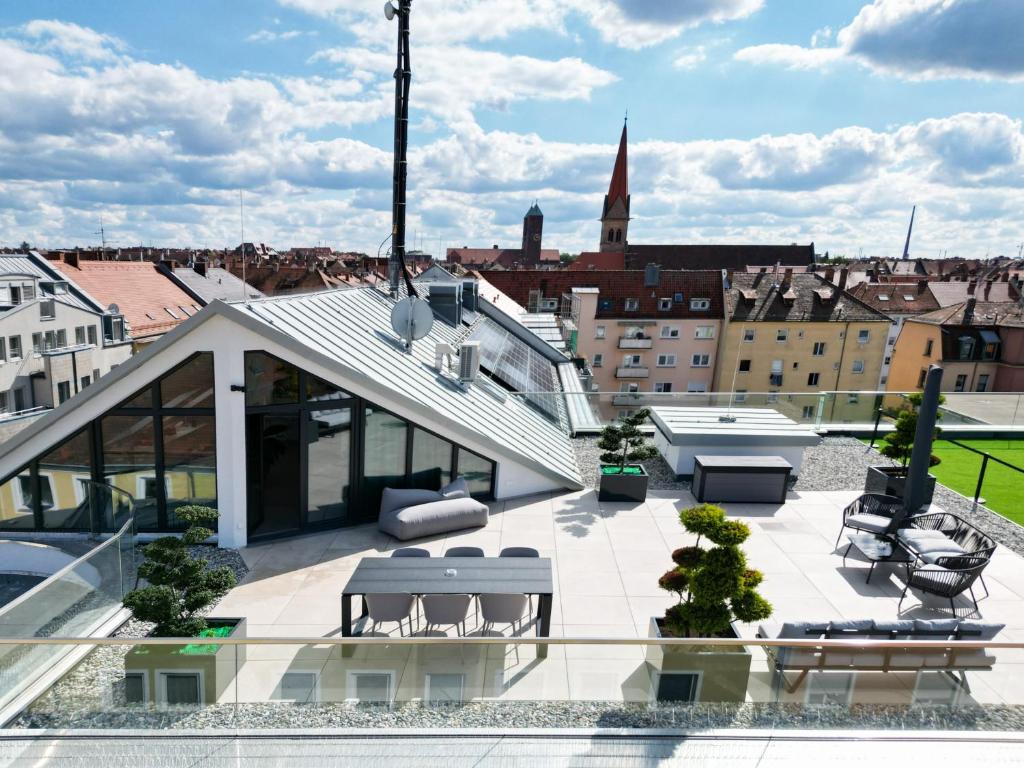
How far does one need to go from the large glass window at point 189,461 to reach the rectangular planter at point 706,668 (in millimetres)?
7163

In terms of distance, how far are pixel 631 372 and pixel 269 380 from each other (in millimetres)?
43116

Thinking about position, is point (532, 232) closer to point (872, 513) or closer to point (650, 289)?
point (650, 289)

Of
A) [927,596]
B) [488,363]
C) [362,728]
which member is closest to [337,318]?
[488,363]

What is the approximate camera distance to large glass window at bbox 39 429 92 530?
897 cm

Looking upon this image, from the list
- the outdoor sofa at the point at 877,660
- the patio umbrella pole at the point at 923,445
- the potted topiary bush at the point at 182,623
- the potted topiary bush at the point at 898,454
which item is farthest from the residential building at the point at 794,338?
the potted topiary bush at the point at 182,623

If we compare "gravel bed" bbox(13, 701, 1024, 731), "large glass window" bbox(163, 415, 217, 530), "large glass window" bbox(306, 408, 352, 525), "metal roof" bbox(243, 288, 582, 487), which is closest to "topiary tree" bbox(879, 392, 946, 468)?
"metal roof" bbox(243, 288, 582, 487)

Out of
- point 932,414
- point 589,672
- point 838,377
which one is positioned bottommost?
point 838,377

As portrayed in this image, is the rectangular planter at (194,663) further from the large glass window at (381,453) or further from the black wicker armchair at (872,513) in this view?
the black wicker armchair at (872,513)

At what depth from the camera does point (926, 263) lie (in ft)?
404

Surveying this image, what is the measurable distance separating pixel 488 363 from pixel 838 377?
45.1 m

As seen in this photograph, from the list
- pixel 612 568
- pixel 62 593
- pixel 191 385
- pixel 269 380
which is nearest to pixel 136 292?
pixel 191 385

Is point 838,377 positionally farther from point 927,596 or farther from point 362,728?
point 362,728

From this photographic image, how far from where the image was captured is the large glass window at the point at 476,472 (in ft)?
35.4

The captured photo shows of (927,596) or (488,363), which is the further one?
(488,363)
